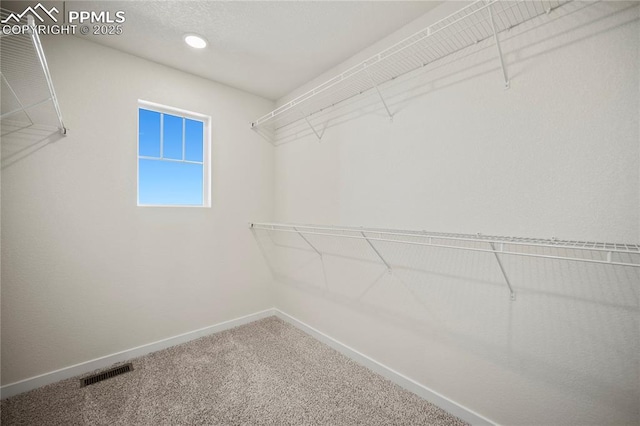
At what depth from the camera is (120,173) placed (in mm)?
1969

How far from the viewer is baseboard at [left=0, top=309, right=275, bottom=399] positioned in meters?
1.64

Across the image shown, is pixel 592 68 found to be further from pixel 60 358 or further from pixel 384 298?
pixel 60 358

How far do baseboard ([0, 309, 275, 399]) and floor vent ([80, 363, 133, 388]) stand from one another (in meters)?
0.10

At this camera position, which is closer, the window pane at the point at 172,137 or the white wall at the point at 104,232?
the white wall at the point at 104,232

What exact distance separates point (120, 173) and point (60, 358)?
133 cm

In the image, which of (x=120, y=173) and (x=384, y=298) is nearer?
(x=384, y=298)

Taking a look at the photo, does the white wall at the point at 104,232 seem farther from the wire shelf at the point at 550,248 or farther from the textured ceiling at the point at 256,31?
the wire shelf at the point at 550,248

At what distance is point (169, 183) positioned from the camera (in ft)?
A: 8.89

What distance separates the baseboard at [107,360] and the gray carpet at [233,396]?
5cm

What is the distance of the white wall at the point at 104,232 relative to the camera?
165cm

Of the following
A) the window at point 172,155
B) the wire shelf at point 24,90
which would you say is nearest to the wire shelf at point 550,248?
the window at point 172,155

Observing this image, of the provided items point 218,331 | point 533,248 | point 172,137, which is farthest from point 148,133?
point 533,248

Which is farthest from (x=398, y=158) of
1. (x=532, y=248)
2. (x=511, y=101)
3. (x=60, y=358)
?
(x=60, y=358)

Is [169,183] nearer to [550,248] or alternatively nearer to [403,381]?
[403,381]
